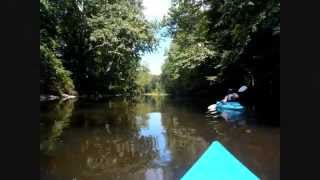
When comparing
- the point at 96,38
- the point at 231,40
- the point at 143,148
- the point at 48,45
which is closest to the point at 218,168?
the point at 143,148

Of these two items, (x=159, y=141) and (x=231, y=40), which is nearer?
(x=159, y=141)

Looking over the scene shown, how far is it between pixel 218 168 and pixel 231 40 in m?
21.1

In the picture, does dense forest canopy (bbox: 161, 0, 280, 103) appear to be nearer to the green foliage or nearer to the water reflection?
the water reflection

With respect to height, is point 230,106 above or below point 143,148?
above

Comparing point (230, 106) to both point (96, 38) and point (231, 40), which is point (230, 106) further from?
point (96, 38)

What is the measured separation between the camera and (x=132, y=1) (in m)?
44.5

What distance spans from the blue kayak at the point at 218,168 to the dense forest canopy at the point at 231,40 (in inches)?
475

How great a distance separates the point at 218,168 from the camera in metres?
2.85

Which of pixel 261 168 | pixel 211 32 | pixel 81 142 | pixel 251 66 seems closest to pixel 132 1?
pixel 211 32

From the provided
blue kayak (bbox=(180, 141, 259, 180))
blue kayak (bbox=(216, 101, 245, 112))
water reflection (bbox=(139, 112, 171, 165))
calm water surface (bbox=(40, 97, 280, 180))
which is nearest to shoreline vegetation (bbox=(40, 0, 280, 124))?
blue kayak (bbox=(216, 101, 245, 112))

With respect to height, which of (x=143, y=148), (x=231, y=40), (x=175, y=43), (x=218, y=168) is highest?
(x=175, y=43)

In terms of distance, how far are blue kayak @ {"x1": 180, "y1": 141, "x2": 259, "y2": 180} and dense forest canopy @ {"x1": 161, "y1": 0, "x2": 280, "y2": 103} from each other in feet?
39.6

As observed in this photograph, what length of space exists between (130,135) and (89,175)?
15.3ft

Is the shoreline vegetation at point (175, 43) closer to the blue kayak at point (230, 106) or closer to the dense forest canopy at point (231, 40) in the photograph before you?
the dense forest canopy at point (231, 40)
